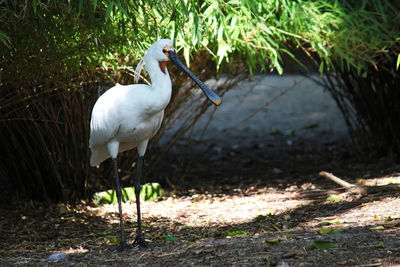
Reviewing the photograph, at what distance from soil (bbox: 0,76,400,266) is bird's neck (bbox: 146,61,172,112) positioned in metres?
0.78

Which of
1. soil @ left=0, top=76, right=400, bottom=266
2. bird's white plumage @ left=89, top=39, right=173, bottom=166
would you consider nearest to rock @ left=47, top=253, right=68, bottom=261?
soil @ left=0, top=76, right=400, bottom=266

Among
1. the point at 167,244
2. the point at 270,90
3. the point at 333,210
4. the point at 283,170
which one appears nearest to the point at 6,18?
the point at 167,244

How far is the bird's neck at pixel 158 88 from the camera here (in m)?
3.13

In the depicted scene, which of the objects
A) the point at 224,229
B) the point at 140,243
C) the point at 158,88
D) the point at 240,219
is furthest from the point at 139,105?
the point at 240,219

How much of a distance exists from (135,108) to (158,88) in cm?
17

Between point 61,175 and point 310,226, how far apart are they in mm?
2174

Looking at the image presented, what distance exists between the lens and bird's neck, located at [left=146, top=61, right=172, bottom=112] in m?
3.13

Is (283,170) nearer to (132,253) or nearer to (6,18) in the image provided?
(132,253)

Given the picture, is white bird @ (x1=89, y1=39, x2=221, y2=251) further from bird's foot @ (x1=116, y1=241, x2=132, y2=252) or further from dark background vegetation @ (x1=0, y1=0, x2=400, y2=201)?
dark background vegetation @ (x1=0, y1=0, x2=400, y2=201)

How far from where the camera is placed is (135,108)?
316 cm

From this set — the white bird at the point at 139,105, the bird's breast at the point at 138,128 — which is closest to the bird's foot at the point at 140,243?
the white bird at the point at 139,105

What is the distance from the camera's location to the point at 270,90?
11703 mm

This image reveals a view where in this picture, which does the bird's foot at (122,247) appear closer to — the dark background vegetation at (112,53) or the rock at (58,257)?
the rock at (58,257)

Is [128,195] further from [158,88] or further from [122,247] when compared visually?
[158,88]
